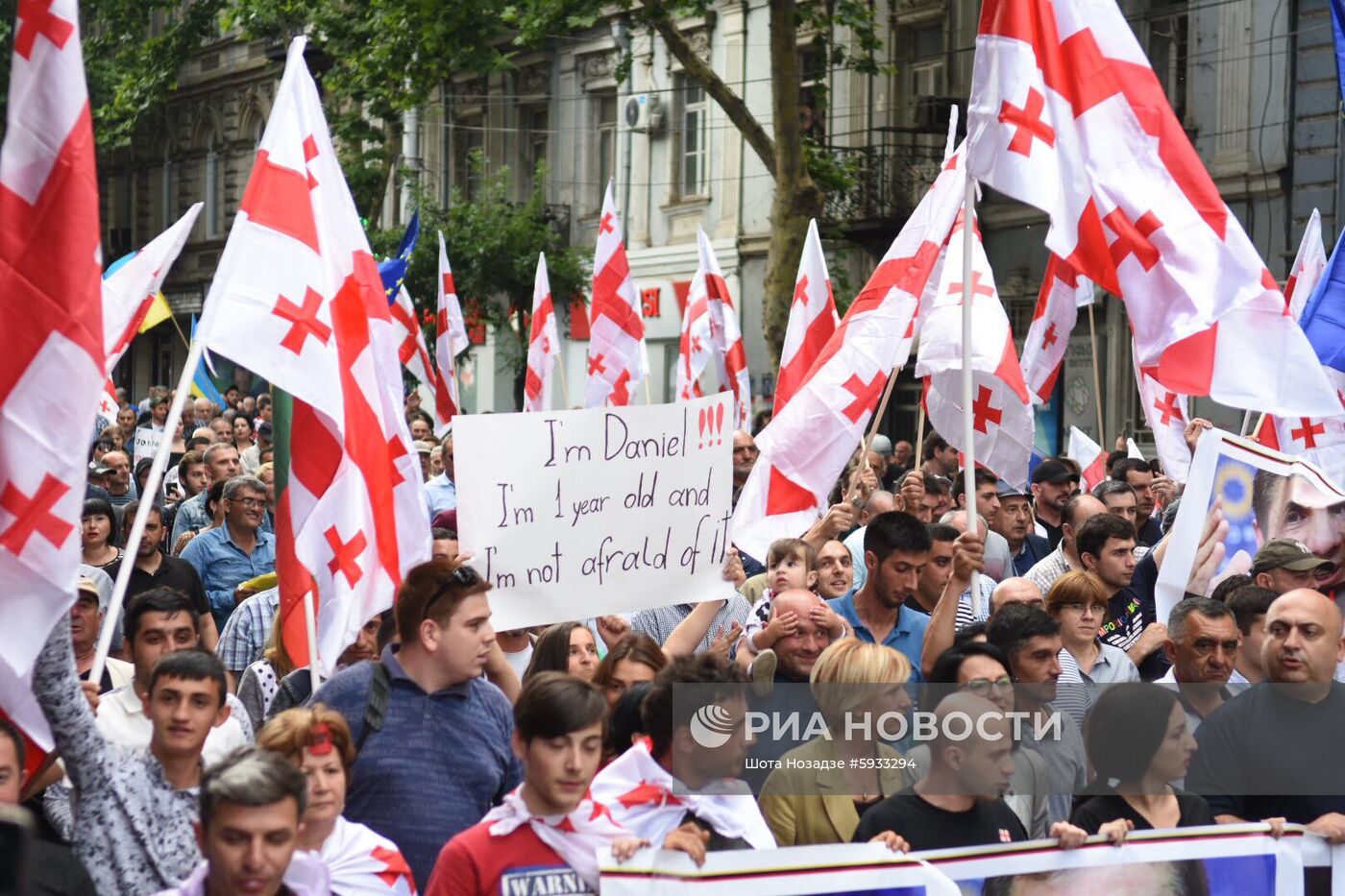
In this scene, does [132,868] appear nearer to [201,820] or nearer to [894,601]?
[201,820]

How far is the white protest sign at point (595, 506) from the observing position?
6281mm

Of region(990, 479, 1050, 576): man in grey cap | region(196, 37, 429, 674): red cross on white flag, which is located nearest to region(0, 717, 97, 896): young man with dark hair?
region(196, 37, 429, 674): red cross on white flag

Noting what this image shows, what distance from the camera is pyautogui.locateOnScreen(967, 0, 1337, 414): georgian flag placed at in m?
6.72

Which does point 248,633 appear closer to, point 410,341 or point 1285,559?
point 1285,559

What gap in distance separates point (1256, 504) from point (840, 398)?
1868 millimetres

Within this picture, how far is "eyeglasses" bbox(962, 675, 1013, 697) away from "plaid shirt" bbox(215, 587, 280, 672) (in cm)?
285

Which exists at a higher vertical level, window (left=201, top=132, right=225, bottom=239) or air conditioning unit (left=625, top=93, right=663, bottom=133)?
air conditioning unit (left=625, top=93, right=663, bottom=133)

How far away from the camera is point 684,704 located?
4535mm

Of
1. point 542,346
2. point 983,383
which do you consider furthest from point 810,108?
point 983,383

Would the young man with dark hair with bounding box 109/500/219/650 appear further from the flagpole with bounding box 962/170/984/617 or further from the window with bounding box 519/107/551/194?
the window with bounding box 519/107/551/194

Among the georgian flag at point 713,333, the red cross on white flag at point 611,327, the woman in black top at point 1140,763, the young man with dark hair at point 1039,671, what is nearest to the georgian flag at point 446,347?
the georgian flag at point 713,333

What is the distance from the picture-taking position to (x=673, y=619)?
299 inches

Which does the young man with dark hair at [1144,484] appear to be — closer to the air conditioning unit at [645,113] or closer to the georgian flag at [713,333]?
the georgian flag at [713,333]

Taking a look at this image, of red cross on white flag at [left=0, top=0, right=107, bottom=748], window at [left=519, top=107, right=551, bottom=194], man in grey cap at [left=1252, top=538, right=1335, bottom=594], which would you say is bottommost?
man in grey cap at [left=1252, top=538, right=1335, bottom=594]
